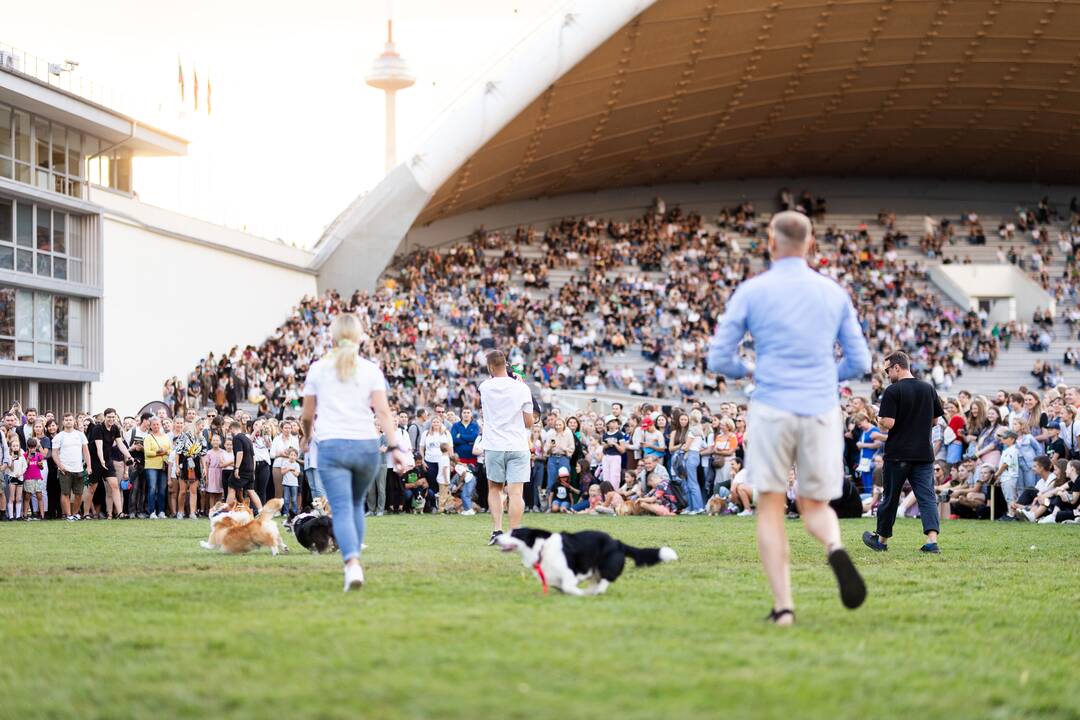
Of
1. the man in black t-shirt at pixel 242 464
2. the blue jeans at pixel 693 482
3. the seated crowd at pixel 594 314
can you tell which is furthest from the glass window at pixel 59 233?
the blue jeans at pixel 693 482

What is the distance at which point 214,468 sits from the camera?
19922mm

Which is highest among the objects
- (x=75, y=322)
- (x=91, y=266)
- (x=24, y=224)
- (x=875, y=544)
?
(x=24, y=224)

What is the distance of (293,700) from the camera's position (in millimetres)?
4383

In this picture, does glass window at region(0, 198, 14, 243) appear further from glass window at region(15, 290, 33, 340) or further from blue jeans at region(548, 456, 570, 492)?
blue jeans at region(548, 456, 570, 492)

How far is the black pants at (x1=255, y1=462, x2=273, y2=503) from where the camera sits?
20.4 m

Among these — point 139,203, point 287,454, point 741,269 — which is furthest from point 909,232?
point 287,454

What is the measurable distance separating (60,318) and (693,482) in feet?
63.2

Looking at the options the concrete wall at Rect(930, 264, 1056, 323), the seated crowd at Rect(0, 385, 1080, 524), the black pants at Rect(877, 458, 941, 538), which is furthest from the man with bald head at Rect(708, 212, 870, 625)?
the concrete wall at Rect(930, 264, 1056, 323)

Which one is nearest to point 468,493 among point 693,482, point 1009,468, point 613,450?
point 613,450

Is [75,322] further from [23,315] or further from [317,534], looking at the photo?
[317,534]

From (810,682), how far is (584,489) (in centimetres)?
1730

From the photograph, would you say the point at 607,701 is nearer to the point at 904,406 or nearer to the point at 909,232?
the point at 904,406

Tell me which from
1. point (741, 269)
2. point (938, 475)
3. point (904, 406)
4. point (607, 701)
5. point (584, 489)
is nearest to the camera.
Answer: point (607, 701)

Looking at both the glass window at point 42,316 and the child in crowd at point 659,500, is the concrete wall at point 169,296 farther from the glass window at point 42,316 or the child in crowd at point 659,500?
the child in crowd at point 659,500
